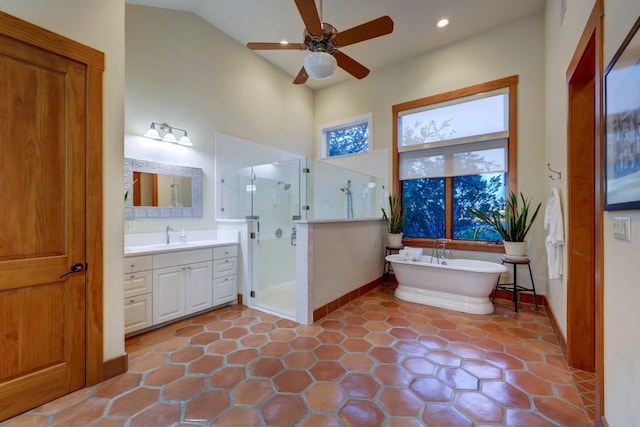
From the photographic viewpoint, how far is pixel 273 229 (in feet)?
12.3

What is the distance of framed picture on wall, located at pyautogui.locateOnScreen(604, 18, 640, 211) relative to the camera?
1.02 meters

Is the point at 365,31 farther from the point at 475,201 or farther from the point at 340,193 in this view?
the point at 475,201

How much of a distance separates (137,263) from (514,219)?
171 inches

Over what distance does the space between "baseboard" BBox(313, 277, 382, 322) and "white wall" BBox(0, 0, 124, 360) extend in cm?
180

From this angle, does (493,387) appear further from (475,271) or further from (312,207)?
(312,207)

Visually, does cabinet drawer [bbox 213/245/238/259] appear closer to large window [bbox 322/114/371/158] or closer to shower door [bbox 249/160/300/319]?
shower door [bbox 249/160/300/319]

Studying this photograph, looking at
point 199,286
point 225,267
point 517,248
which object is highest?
point 517,248

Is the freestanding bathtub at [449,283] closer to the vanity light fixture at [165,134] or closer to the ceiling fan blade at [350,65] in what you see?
the ceiling fan blade at [350,65]

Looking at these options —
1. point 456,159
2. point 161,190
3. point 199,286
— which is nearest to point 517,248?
point 456,159

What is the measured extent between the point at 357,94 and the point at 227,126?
8.53 feet

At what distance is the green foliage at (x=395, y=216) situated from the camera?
4336 millimetres

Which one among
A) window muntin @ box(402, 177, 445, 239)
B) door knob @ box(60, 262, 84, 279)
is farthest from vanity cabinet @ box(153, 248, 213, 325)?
window muntin @ box(402, 177, 445, 239)

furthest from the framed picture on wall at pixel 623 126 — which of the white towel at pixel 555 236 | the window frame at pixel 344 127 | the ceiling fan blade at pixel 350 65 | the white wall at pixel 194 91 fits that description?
the white wall at pixel 194 91

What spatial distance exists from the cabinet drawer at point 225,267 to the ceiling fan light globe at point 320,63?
239cm
